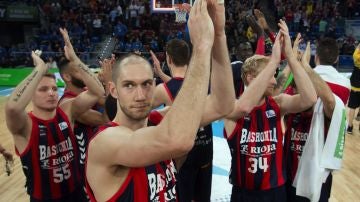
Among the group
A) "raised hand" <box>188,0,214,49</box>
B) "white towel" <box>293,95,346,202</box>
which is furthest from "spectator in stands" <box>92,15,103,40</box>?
"raised hand" <box>188,0,214,49</box>

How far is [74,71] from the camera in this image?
3.90 metres

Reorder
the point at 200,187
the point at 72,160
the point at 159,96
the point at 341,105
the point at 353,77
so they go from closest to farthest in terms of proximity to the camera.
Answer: the point at 341,105 → the point at 72,160 → the point at 159,96 → the point at 200,187 → the point at 353,77

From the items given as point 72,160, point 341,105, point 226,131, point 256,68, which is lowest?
point 72,160

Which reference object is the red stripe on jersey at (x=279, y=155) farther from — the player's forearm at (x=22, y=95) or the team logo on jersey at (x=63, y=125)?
the player's forearm at (x=22, y=95)

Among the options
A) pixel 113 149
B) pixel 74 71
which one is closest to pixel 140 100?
pixel 113 149

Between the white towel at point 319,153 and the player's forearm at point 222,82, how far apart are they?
1.23 metres

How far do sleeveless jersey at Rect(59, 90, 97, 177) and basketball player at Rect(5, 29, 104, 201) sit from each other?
0.15 meters

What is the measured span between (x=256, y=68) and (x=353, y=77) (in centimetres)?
606

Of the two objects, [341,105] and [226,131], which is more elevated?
[341,105]

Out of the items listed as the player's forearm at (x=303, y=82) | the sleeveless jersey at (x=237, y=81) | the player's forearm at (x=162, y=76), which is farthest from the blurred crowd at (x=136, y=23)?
the player's forearm at (x=303, y=82)

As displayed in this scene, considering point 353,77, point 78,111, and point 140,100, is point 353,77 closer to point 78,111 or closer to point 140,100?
point 78,111

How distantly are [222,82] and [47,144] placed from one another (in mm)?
1833

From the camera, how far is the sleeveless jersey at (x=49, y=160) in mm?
3316

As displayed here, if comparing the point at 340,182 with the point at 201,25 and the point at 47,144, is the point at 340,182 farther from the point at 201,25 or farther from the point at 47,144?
the point at 201,25
